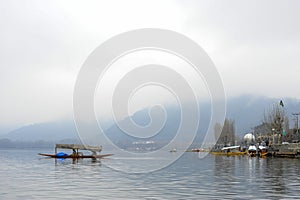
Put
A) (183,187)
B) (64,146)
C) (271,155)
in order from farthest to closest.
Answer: (271,155)
(64,146)
(183,187)

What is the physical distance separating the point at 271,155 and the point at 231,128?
81.3m

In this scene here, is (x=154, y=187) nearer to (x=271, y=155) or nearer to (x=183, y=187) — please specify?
(x=183, y=187)

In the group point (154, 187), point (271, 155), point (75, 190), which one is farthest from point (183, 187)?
point (271, 155)

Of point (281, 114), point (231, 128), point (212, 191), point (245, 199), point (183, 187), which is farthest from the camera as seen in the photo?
point (231, 128)

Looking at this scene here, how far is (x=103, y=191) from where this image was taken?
85.6 ft

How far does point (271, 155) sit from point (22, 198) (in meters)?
96.0

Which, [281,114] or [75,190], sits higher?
[281,114]

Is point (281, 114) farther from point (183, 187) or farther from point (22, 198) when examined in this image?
point (22, 198)

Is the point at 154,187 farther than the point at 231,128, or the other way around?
the point at 231,128

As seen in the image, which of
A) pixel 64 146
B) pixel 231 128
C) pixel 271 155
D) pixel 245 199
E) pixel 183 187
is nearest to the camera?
pixel 245 199

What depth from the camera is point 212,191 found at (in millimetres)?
25719

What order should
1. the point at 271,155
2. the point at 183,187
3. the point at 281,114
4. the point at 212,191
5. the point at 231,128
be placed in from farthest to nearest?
1. the point at 231,128
2. the point at 281,114
3. the point at 271,155
4. the point at 183,187
5. the point at 212,191

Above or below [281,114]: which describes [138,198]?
below

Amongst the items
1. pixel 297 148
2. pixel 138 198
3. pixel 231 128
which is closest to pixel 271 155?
pixel 297 148
